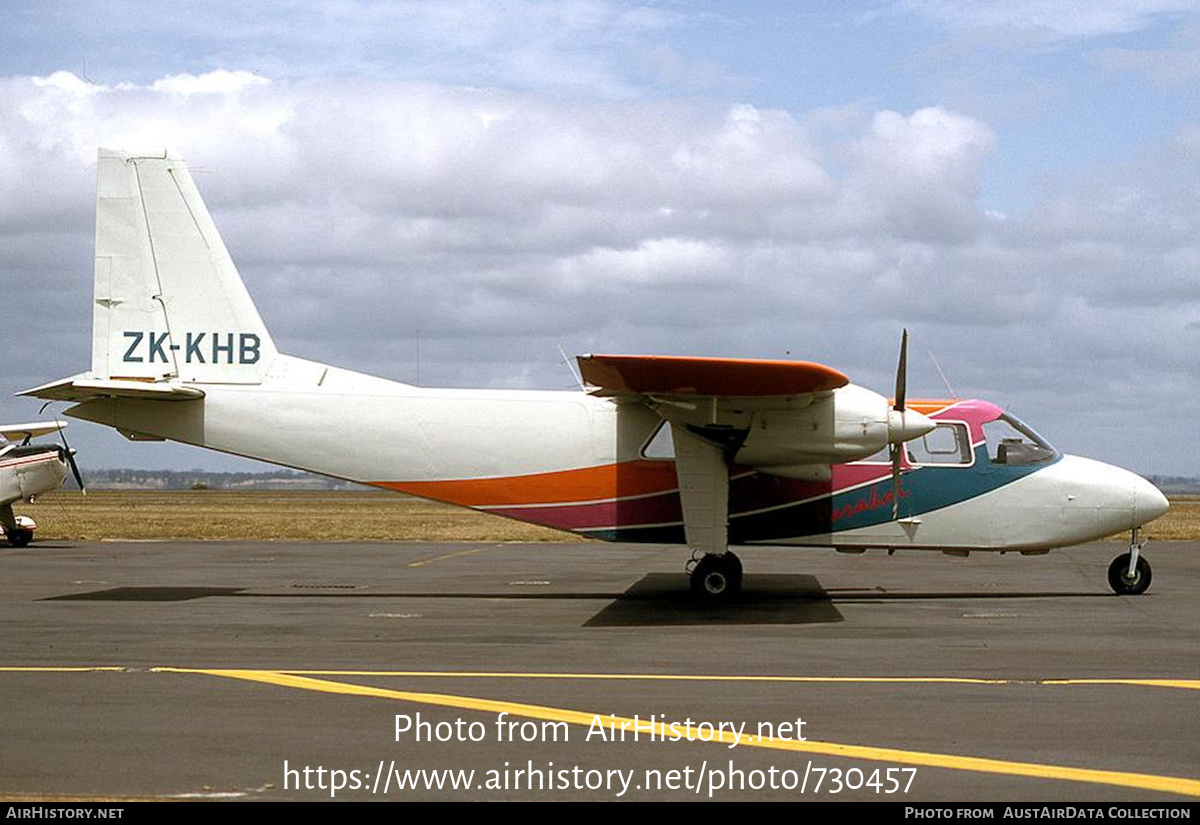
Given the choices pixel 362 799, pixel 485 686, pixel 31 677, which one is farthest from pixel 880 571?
pixel 362 799

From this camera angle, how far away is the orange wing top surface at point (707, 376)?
15086mm

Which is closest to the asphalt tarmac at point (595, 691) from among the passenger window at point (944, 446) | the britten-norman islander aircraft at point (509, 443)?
the britten-norman islander aircraft at point (509, 443)

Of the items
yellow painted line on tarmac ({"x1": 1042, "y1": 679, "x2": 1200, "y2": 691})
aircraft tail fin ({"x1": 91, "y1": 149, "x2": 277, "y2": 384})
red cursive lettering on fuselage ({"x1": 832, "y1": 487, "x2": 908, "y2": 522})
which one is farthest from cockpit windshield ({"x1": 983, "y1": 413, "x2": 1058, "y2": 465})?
aircraft tail fin ({"x1": 91, "y1": 149, "x2": 277, "y2": 384})

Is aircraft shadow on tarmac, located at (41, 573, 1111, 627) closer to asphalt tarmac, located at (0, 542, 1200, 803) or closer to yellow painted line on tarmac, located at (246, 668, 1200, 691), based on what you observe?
asphalt tarmac, located at (0, 542, 1200, 803)

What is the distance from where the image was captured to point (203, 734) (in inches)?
341

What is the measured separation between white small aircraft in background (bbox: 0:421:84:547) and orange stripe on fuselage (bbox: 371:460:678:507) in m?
16.7

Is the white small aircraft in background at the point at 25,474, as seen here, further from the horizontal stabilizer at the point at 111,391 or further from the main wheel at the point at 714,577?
the main wheel at the point at 714,577

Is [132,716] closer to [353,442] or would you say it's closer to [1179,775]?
[1179,775]

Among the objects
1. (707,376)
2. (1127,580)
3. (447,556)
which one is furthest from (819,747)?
(447,556)

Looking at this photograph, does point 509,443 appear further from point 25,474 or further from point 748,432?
point 25,474

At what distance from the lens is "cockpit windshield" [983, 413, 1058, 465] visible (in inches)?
743

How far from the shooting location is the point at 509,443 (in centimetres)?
1858

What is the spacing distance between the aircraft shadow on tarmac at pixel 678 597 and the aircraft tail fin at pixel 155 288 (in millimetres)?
3220
